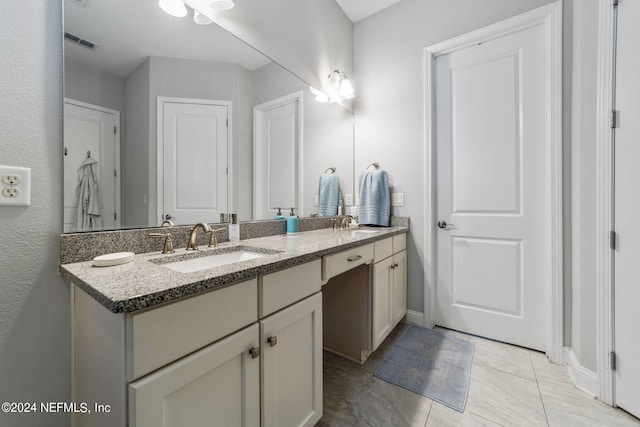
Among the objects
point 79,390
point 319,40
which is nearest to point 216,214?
point 79,390

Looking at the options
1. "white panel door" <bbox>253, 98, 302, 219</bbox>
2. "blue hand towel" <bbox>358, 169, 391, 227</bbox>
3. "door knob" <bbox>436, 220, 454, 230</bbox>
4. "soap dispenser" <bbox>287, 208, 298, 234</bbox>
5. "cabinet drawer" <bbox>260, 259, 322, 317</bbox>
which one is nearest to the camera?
"cabinet drawer" <bbox>260, 259, 322, 317</bbox>

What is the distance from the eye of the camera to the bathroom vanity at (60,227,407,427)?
1.94 ft

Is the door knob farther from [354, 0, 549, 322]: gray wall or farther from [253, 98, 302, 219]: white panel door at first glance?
[253, 98, 302, 219]: white panel door

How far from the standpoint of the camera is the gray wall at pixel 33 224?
78 centimetres

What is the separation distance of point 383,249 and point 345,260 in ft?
1.72

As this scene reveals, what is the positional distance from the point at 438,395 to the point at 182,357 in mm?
1319

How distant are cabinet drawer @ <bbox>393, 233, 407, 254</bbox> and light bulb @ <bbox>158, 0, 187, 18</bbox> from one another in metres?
1.77

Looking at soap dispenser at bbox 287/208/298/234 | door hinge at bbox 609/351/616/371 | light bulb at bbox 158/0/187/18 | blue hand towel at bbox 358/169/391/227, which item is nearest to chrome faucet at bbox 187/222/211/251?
soap dispenser at bbox 287/208/298/234

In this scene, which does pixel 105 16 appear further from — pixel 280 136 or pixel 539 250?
pixel 539 250

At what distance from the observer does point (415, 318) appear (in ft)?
7.13

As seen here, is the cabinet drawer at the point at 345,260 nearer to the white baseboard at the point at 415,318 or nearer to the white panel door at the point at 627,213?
the white baseboard at the point at 415,318

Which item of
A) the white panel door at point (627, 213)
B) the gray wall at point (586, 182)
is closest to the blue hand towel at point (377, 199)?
the gray wall at point (586, 182)

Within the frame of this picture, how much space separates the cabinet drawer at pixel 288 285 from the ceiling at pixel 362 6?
2.32 m

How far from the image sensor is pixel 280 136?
5.78ft
